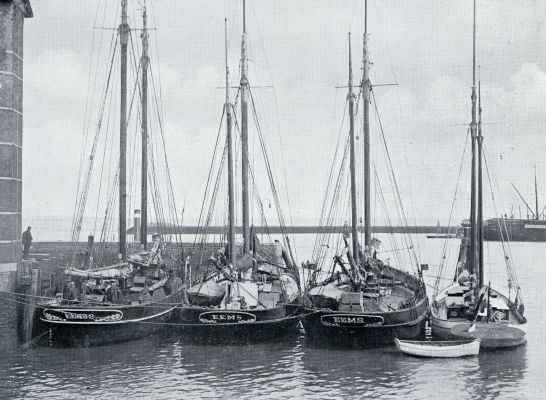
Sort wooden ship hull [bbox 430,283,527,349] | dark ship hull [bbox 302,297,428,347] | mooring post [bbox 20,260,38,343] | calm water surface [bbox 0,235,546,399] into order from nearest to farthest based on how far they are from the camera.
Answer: calm water surface [bbox 0,235,546,399], dark ship hull [bbox 302,297,428,347], mooring post [bbox 20,260,38,343], wooden ship hull [bbox 430,283,527,349]

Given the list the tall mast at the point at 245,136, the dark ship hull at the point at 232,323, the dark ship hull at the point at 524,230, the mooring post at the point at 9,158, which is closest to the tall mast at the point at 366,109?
the tall mast at the point at 245,136

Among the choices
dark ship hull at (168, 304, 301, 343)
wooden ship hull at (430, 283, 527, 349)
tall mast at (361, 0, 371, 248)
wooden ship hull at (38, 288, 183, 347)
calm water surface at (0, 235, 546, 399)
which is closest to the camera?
calm water surface at (0, 235, 546, 399)

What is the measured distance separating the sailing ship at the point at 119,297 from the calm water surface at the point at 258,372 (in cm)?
73

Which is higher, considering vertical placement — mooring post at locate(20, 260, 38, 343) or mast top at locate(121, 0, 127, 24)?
mast top at locate(121, 0, 127, 24)

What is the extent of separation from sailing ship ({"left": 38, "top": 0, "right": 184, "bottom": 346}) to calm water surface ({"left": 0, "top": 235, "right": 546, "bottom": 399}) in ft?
2.40

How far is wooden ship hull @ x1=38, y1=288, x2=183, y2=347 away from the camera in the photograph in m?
23.5

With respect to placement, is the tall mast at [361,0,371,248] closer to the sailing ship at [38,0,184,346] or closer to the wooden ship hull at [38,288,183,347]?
the sailing ship at [38,0,184,346]

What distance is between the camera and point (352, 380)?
2034cm

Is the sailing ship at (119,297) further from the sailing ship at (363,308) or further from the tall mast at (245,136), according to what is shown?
the sailing ship at (363,308)

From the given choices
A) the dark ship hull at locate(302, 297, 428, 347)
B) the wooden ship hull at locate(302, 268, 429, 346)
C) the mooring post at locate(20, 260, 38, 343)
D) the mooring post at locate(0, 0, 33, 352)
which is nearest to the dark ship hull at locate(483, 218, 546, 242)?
the wooden ship hull at locate(302, 268, 429, 346)

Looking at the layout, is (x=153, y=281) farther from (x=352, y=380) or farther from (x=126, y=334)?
(x=352, y=380)

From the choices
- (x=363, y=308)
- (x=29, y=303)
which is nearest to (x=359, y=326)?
(x=363, y=308)

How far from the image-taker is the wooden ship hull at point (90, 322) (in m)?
23.5

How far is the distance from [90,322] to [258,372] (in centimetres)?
708
